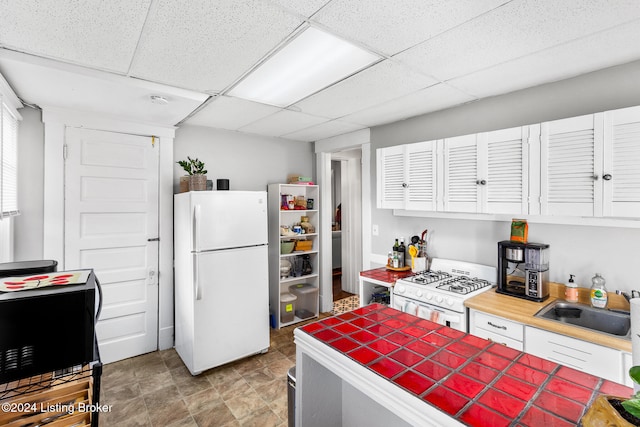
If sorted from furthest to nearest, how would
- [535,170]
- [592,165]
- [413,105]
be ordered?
[413,105], [535,170], [592,165]

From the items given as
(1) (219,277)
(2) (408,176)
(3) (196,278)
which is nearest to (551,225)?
(2) (408,176)

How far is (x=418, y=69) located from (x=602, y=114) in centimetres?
108

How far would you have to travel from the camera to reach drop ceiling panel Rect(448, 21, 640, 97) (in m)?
1.65

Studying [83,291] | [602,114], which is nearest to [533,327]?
[602,114]

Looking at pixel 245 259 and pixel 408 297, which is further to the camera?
pixel 245 259

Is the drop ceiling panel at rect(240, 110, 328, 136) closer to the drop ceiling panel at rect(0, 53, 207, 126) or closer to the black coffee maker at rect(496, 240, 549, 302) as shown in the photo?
the drop ceiling panel at rect(0, 53, 207, 126)

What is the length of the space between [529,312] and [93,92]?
336 cm

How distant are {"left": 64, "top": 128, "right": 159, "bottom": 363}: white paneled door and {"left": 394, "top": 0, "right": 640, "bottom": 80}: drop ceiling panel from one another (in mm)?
2666

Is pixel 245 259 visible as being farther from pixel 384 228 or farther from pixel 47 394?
pixel 47 394

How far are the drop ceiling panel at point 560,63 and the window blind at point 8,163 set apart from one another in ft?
10.0

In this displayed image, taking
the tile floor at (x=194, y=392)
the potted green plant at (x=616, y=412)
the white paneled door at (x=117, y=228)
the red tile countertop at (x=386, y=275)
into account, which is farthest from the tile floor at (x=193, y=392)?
the potted green plant at (x=616, y=412)

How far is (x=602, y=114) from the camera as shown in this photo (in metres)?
1.81

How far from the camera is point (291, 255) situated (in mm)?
3904

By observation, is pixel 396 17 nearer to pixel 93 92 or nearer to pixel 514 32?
pixel 514 32
